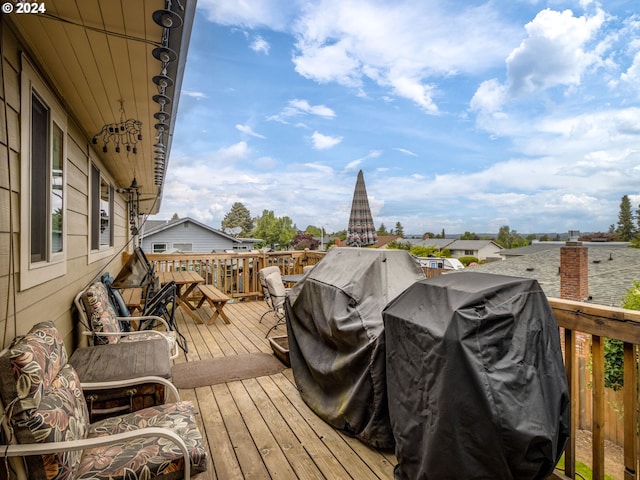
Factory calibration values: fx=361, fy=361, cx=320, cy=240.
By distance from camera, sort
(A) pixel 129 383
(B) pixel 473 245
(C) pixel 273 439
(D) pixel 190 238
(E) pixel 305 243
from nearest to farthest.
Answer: (A) pixel 129 383 < (C) pixel 273 439 < (D) pixel 190 238 < (B) pixel 473 245 < (E) pixel 305 243

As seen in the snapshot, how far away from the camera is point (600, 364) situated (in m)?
1.68

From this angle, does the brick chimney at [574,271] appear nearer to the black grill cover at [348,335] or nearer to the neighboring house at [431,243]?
the black grill cover at [348,335]

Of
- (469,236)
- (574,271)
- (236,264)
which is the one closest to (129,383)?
(236,264)

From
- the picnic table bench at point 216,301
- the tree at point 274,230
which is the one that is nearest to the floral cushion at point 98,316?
the picnic table bench at point 216,301

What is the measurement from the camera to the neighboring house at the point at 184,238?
20438mm

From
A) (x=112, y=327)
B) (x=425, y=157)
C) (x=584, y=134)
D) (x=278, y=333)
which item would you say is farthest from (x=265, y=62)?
(x=584, y=134)

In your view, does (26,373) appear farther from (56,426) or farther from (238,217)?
(238,217)

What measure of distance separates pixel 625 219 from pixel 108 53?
4507 centimetres

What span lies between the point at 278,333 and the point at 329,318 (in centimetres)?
275

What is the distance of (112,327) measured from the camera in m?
3.21

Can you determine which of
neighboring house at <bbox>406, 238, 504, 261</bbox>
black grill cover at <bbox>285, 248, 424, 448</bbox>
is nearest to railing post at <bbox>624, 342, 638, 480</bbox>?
black grill cover at <bbox>285, 248, 424, 448</bbox>

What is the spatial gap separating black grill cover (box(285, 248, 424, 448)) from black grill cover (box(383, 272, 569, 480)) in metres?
0.50

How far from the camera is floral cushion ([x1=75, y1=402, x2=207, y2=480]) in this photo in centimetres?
153

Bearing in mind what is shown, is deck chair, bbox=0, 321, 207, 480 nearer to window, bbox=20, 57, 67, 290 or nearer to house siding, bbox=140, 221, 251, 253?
window, bbox=20, 57, 67, 290
